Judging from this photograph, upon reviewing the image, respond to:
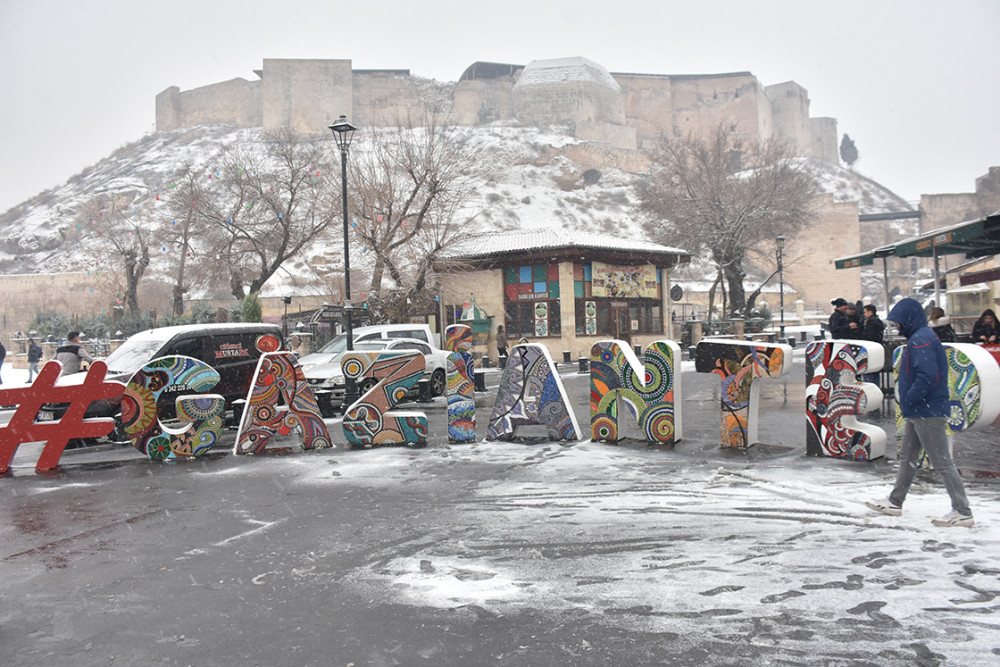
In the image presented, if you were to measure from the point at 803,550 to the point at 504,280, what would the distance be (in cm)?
2531

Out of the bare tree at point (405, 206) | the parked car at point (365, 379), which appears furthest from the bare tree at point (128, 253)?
the parked car at point (365, 379)

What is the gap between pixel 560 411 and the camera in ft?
30.4

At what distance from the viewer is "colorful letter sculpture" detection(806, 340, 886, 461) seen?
23.4ft

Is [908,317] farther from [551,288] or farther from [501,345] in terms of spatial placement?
[551,288]

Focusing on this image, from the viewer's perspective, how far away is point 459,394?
373 inches

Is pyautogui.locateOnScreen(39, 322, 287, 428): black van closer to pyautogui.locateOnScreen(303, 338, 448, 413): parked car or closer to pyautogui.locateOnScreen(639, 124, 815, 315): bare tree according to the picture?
pyautogui.locateOnScreen(303, 338, 448, 413): parked car

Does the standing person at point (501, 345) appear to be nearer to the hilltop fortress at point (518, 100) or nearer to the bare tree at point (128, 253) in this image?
the bare tree at point (128, 253)

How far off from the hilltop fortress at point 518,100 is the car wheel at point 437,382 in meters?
71.8

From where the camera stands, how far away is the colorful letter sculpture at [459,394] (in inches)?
371

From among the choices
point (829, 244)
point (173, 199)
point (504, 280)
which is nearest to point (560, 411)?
point (504, 280)

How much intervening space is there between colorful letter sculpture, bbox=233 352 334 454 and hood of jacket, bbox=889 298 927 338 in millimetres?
6788

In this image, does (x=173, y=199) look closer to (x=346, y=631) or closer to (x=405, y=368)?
(x=405, y=368)

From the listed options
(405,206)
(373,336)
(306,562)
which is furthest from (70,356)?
(405,206)

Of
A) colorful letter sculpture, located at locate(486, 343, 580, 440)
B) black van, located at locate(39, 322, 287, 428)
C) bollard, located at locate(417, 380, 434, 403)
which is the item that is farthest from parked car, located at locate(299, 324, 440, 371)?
colorful letter sculpture, located at locate(486, 343, 580, 440)
